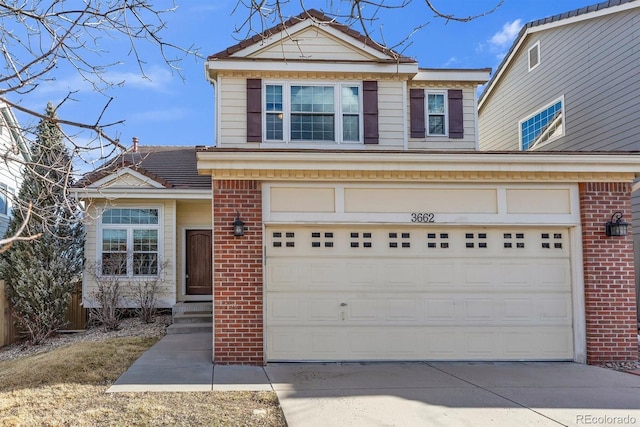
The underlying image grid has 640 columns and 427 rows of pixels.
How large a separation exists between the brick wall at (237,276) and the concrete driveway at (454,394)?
1.85ft

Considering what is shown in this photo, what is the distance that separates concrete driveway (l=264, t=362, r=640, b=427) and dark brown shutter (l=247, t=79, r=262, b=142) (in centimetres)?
546

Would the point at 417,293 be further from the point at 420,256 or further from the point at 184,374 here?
the point at 184,374

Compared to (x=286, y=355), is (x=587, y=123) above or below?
above

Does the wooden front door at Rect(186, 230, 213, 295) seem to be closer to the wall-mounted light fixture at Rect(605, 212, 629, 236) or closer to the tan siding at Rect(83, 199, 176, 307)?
the tan siding at Rect(83, 199, 176, 307)

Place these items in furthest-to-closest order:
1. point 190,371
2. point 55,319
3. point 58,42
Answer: point 55,319, point 190,371, point 58,42

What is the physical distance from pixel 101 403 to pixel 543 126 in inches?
556

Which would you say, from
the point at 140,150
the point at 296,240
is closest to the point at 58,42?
the point at 296,240

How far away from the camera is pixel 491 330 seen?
8.08m

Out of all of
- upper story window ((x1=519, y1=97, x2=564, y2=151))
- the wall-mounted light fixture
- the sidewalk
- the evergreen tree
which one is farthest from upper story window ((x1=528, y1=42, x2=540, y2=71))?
the evergreen tree

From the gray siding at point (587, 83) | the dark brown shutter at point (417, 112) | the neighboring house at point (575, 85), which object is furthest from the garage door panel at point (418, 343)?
the gray siding at point (587, 83)

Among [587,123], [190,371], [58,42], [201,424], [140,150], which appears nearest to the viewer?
[58,42]

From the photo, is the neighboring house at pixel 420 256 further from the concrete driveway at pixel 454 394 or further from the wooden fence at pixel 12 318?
the wooden fence at pixel 12 318

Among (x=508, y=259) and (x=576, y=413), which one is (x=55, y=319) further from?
(x=576, y=413)

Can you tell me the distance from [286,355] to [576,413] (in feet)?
13.1
